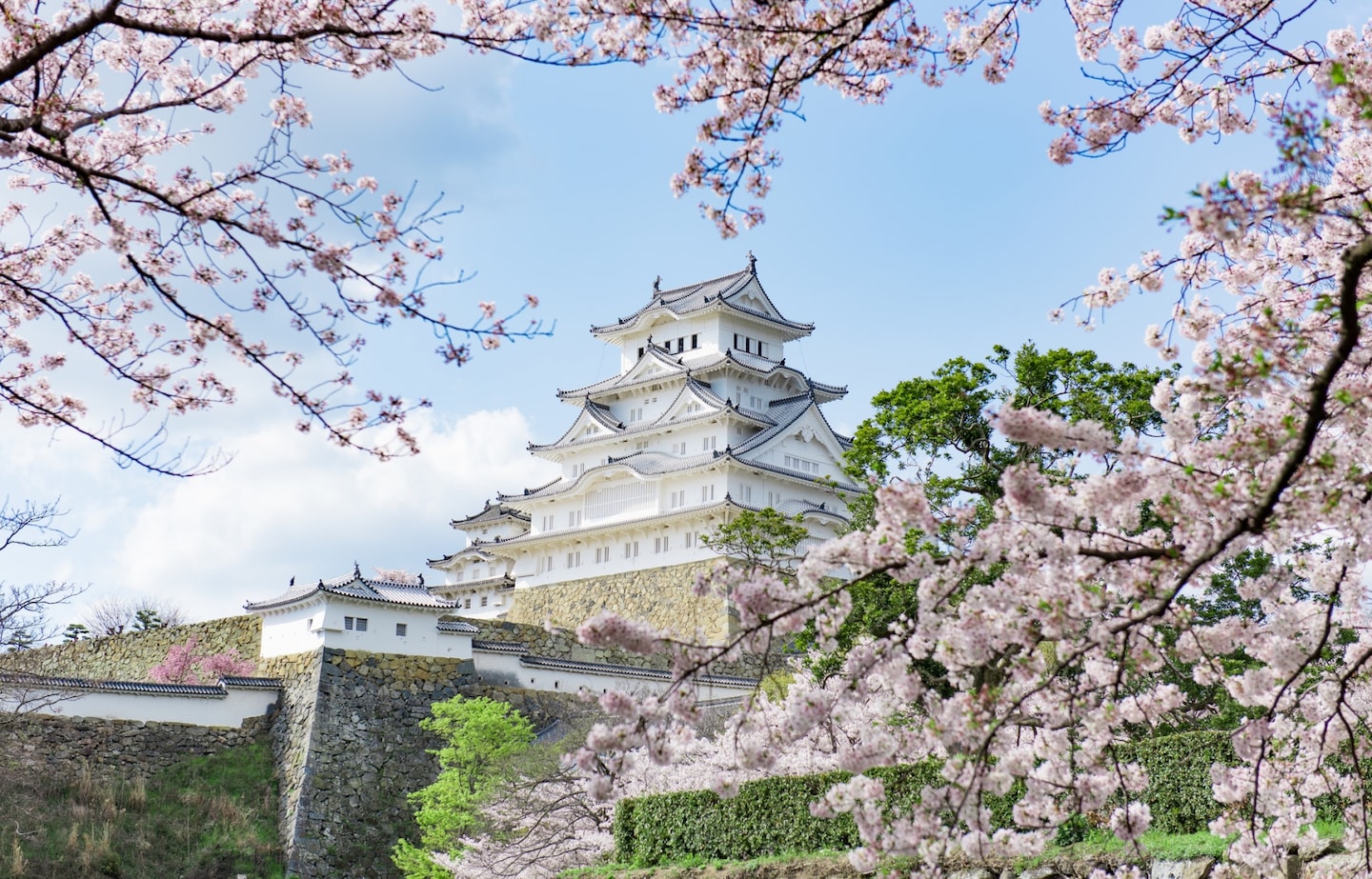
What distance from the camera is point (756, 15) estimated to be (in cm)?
527

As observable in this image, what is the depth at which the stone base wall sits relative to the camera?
2923 cm

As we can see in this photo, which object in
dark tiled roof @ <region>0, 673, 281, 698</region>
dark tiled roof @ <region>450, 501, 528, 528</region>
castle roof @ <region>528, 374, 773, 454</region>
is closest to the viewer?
dark tiled roof @ <region>0, 673, 281, 698</region>

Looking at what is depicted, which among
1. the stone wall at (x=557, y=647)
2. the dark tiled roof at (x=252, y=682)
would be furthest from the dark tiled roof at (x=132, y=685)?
the stone wall at (x=557, y=647)

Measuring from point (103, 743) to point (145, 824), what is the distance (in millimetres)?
1892

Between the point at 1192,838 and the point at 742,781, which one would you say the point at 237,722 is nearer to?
the point at 742,781

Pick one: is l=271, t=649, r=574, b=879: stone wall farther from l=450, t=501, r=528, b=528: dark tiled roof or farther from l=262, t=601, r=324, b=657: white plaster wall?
l=450, t=501, r=528, b=528: dark tiled roof

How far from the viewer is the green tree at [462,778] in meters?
17.8

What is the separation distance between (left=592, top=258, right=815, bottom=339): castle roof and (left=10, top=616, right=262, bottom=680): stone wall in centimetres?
1405

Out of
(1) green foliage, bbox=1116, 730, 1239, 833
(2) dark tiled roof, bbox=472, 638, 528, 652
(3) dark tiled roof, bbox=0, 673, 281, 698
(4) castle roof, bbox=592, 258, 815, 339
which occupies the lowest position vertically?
(1) green foliage, bbox=1116, 730, 1239, 833

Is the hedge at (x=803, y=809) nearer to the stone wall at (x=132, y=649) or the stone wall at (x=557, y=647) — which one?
the stone wall at (x=557, y=647)

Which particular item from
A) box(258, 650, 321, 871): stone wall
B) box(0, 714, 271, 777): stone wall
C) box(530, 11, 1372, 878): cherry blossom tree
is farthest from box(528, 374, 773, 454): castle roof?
box(530, 11, 1372, 878): cherry blossom tree

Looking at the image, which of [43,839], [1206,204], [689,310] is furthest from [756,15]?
[689,310]

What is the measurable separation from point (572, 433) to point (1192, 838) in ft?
87.1

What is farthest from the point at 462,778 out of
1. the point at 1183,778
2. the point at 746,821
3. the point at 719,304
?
the point at 719,304
